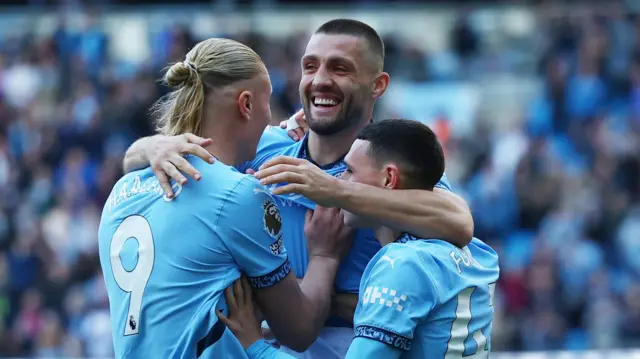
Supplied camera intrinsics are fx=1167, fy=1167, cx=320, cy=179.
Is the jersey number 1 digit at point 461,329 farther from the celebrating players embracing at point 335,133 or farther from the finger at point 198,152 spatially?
the finger at point 198,152

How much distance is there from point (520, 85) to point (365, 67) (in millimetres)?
10645

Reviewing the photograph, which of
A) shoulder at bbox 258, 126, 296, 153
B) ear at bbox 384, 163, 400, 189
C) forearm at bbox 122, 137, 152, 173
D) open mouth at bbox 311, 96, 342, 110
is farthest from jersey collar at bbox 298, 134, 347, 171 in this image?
forearm at bbox 122, 137, 152, 173

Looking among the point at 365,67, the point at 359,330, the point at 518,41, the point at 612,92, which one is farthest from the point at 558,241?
the point at 359,330

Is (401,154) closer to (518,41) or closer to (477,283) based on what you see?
(477,283)

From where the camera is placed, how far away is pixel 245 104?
4477mm

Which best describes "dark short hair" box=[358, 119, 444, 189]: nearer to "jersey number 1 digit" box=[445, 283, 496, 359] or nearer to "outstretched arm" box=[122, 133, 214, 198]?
"jersey number 1 digit" box=[445, 283, 496, 359]

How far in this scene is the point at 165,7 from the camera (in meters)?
16.6

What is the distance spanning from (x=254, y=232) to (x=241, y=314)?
0.33 metres

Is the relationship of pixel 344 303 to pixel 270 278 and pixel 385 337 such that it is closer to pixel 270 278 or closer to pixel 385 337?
pixel 270 278

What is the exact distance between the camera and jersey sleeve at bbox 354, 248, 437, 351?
4.03 meters

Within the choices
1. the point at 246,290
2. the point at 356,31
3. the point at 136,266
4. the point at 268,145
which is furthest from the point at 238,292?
the point at 356,31

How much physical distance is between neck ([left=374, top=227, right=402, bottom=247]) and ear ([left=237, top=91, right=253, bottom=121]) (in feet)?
2.21

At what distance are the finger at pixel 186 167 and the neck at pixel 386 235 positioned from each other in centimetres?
79

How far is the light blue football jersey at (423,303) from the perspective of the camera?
404 centimetres
